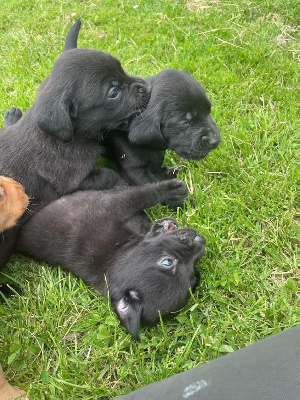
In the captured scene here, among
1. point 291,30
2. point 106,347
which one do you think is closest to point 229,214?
point 106,347

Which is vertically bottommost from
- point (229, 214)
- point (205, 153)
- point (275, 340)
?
point (229, 214)

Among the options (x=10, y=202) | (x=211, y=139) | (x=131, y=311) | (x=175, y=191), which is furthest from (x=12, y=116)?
(x=131, y=311)

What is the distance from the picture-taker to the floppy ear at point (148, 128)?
3.48m

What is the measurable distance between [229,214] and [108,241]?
1.00 m

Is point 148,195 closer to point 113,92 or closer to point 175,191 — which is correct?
point 175,191

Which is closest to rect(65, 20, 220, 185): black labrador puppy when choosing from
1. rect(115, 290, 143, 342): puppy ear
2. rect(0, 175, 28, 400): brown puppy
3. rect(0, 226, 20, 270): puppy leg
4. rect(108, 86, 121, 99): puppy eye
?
rect(108, 86, 121, 99): puppy eye

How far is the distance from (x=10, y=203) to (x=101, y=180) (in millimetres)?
839

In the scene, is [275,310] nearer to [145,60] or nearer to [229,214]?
[229,214]

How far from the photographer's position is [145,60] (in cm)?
488

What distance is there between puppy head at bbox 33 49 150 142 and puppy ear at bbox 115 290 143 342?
1308 millimetres

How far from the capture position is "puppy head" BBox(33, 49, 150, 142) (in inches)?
126

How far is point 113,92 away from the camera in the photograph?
346cm

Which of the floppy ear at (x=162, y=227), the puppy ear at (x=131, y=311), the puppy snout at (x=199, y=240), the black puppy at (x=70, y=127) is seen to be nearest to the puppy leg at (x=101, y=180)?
the black puppy at (x=70, y=127)

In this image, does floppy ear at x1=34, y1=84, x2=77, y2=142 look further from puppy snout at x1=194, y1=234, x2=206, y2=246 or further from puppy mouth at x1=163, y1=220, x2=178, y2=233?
puppy snout at x1=194, y1=234, x2=206, y2=246
